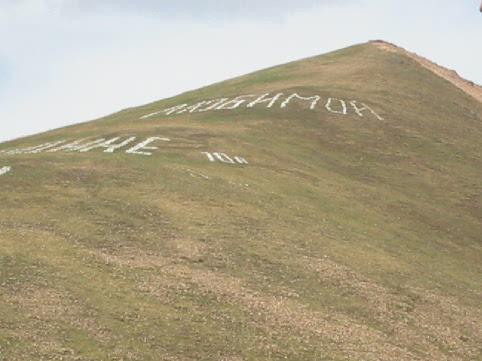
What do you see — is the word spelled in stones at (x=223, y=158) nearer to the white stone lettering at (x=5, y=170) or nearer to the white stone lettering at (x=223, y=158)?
the white stone lettering at (x=223, y=158)

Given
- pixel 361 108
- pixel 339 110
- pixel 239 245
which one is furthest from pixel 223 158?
pixel 361 108

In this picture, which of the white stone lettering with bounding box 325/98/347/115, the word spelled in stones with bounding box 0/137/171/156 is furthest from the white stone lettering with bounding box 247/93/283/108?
the word spelled in stones with bounding box 0/137/171/156

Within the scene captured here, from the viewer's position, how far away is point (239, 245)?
1654 inches

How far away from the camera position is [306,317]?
34.6m

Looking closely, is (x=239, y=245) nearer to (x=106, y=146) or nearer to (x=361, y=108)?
(x=106, y=146)

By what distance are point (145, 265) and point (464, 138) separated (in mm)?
63108

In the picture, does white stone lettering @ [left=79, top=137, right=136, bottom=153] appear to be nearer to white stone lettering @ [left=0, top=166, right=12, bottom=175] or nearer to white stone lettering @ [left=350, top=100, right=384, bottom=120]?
white stone lettering @ [left=0, top=166, right=12, bottom=175]

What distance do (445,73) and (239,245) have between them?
98257 millimetres

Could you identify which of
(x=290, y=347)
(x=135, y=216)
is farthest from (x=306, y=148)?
(x=290, y=347)

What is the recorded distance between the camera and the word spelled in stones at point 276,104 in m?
93.5

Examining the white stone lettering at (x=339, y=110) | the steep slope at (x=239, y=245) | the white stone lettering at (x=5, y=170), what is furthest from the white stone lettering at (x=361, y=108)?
the white stone lettering at (x=5, y=170)

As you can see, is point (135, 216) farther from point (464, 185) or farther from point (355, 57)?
point (355, 57)

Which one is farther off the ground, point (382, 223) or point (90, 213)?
point (90, 213)

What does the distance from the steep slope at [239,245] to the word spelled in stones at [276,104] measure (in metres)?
8.69
